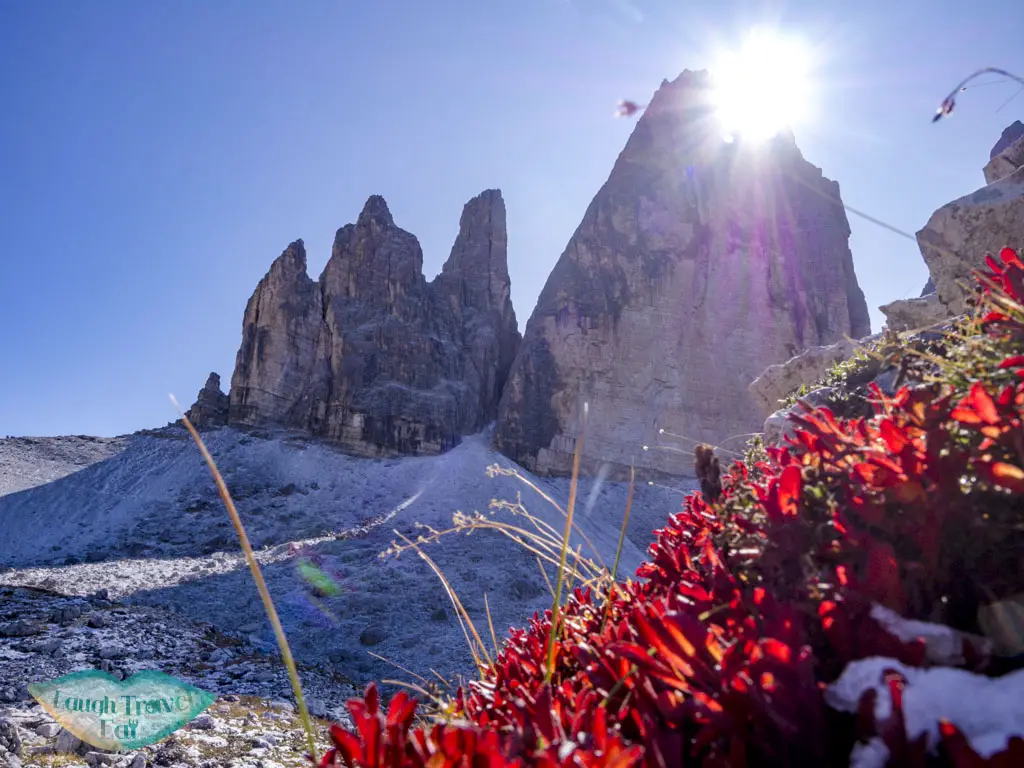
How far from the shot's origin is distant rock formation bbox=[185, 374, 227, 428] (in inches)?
1956

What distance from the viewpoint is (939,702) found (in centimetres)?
93

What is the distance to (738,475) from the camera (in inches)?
84.4

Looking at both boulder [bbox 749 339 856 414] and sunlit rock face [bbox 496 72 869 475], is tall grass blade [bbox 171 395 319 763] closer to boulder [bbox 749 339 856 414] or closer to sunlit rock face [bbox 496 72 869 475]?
boulder [bbox 749 339 856 414]

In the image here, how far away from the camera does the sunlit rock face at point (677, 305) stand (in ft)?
157

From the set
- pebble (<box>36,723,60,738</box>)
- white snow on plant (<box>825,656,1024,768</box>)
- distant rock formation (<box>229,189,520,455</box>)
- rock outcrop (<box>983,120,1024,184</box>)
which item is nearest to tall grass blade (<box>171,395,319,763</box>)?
white snow on plant (<box>825,656,1024,768</box>)

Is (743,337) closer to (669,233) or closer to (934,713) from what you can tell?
(669,233)

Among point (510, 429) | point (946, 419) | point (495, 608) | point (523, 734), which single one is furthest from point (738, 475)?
point (510, 429)

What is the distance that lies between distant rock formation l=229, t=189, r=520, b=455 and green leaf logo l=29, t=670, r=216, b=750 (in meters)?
40.2

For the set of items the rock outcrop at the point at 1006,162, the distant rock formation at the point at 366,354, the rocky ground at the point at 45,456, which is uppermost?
the distant rock formation at the point at 366,354

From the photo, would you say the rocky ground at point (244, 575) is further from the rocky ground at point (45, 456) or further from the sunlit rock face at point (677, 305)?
the sunlit rock face at point (677, 305)

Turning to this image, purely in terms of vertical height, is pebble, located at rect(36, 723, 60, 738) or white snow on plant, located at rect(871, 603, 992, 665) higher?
white snow on plant, located at rect(871, 603, 992, 665)

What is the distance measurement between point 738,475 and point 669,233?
176 feet

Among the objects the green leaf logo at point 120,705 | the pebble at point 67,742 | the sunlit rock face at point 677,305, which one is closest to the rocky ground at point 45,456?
the sunlit rock face at point 677,305

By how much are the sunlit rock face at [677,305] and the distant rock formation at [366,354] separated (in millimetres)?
6952
